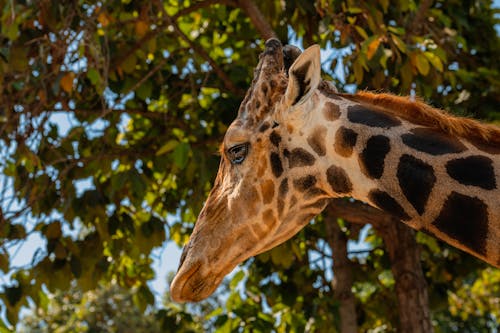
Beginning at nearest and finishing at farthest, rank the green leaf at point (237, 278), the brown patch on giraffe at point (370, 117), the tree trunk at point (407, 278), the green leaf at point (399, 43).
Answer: the brown patch on giraffe at point (370, 117), the green leaf at point (399, 43), the tree trunk at point (407, 278), the green leaf at point (237, 278)

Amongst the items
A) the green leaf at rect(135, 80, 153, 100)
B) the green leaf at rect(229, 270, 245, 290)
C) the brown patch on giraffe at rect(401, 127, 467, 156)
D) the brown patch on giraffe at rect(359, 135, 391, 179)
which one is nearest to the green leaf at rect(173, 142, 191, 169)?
the green leaf at rect(135, 80, 153, 100)

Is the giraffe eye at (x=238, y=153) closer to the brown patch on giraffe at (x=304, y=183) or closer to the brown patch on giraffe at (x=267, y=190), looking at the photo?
the brown patch on giraffe at (x=267, y=190)

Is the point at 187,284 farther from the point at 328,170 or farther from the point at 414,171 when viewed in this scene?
the point at 414,171

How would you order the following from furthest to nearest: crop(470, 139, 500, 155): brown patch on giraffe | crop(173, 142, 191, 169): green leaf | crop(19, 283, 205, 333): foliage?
crop(19, 283, 205, 333): foliage, crop(173, 142, 191, 169): green leaf, crop(470, 139, 500, 155): brown patch on giraffe

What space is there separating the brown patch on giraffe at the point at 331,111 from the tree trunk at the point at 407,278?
3.62 m

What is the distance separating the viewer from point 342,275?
768 centimetres

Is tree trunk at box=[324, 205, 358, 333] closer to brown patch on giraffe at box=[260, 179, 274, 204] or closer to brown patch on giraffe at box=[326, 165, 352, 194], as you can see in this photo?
brown patch on giraffe at box=[260, 179, 274, 204]

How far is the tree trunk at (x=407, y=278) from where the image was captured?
720 centimetres

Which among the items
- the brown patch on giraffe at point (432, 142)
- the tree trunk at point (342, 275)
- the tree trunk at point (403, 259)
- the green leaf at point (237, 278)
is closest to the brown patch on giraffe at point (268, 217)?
the brown patch on giraffe at point (432, 142)

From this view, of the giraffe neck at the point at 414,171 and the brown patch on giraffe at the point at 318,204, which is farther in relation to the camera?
the brown patch on giraffe at the point at 318,204

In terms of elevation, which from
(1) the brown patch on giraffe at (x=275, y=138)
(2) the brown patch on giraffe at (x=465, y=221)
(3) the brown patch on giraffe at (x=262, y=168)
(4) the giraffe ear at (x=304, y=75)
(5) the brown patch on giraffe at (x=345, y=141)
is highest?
(4) the giraffe ear at (x=304, y=75)

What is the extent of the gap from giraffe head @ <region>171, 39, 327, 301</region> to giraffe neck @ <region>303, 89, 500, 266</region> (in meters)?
0.09

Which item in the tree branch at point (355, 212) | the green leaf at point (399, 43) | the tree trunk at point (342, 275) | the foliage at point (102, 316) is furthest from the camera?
the foliage at point (102, 316)

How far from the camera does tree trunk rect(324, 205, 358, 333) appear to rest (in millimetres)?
7418
